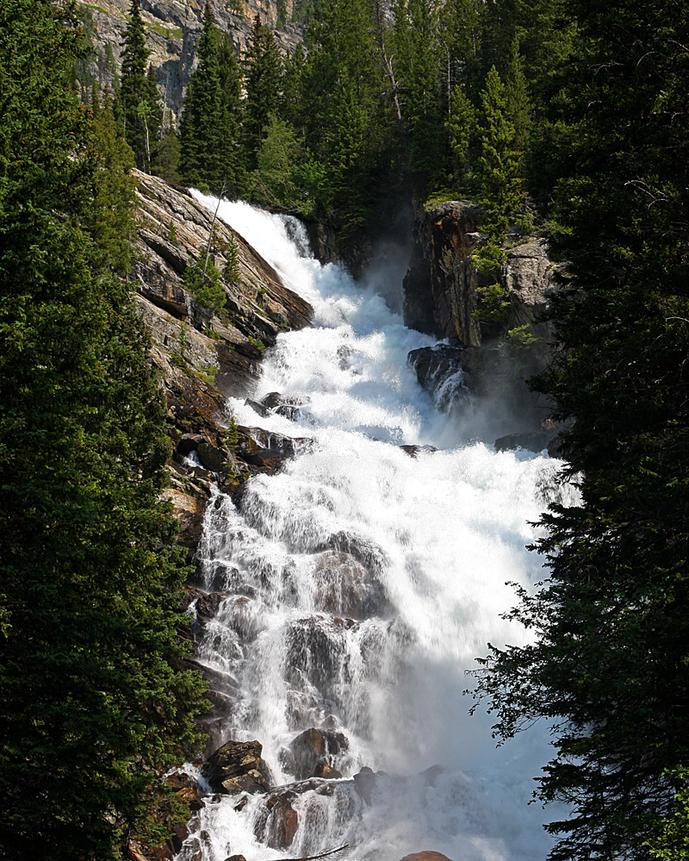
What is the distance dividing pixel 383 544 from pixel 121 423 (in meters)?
14.0

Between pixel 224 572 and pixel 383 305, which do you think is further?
pixel 383 305

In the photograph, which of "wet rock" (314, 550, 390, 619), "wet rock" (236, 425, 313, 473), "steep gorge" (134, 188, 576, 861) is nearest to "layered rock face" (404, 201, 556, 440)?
"steep gorge" (134, 188, 576, 861)

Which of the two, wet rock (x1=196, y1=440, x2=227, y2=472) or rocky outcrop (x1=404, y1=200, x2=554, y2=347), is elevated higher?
rocky outcrop (x1=404, y1=200, x2=554, y2=347)

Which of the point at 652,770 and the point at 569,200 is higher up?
the point at 569,200

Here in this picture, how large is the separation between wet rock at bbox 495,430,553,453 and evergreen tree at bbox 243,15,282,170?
1520 inches

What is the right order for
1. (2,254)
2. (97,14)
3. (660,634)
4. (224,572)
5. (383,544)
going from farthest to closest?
(97,14), (383,544), (224,572), (2,254), (660,634)

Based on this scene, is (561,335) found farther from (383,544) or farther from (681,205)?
(383,544)

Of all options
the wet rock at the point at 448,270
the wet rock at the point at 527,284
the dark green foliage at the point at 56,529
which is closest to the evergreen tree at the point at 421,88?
the wet rock at the point at 448,270

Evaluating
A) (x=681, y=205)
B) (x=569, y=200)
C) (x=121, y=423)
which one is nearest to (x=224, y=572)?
(x=121, y=423)

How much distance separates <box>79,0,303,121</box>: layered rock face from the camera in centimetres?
13825

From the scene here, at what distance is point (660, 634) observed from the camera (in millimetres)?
9109

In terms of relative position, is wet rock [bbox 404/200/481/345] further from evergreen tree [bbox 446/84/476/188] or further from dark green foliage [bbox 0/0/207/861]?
dark green foliage [bbox 0/0/207/861]

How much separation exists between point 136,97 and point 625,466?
211ft

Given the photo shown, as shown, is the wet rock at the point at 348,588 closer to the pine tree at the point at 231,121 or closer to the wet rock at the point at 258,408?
the wet rock at the point at 258,408
